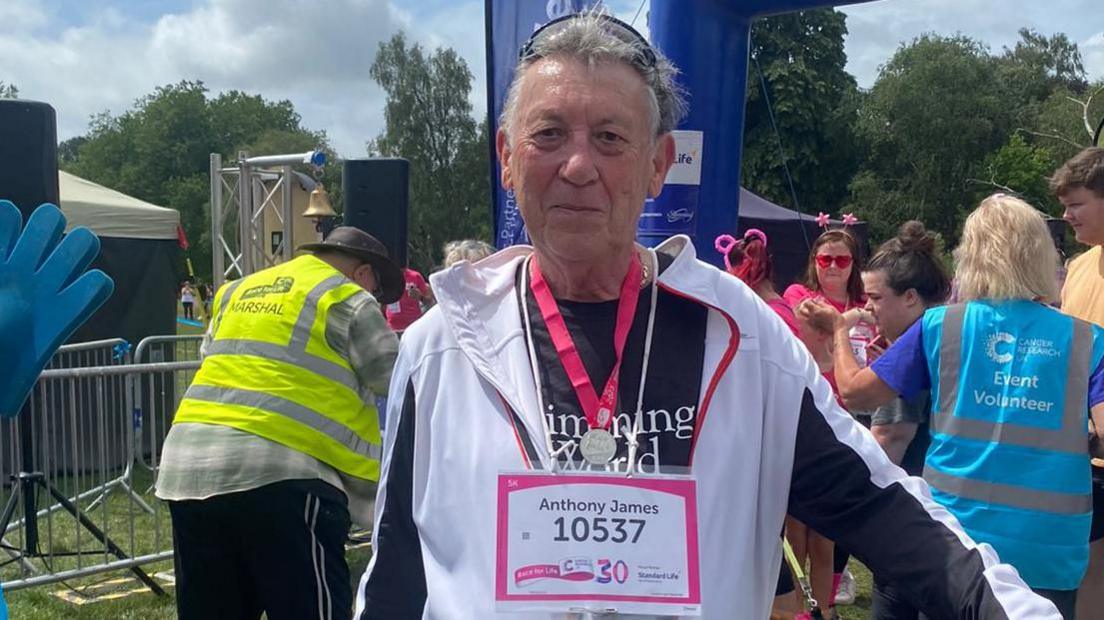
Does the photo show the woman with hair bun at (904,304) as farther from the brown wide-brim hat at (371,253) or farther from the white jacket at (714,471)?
the white jacket at (714,471)

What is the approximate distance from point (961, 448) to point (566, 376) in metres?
1.73

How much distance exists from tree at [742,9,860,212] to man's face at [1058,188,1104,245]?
905 inches

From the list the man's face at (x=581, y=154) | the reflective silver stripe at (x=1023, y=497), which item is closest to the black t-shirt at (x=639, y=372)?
the man's face at (x=581, y=154)

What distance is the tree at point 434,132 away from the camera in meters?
46.2

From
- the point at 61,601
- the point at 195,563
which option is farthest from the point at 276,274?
the point at 61,601

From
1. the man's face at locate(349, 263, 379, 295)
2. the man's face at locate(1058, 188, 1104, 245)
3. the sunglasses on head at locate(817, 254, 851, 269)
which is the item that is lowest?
the man's face at locate(349, 263, 379, 295)

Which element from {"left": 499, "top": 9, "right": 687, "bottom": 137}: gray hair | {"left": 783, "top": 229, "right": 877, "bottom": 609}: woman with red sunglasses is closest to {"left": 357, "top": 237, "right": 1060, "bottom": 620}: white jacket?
{"left": 499, "top": 9, "right": 687, "bottom": 137}: gray hair

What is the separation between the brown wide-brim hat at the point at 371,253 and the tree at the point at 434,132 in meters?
41.9

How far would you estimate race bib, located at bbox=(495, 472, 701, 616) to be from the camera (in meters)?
1.38

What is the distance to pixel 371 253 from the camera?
4.04 m

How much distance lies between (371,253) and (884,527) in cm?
296

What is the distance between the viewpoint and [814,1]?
14.5 feet

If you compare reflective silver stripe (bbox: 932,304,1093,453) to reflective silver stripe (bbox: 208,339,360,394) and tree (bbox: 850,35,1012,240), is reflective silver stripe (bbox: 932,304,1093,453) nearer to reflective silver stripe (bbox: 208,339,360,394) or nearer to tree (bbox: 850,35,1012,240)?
reflective silver stripe (bbox: 208,339,360,394)

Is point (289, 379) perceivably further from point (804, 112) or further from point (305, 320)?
point (804, 112)
